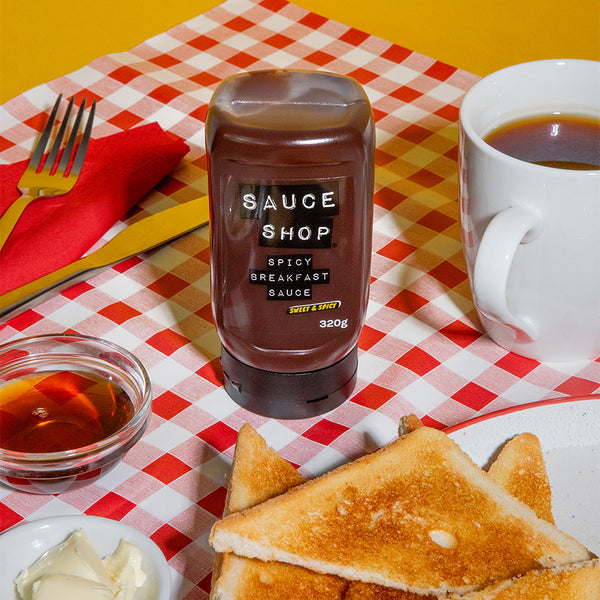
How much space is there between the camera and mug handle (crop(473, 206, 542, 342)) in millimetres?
864

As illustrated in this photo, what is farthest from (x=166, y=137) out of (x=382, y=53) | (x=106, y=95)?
(x=382, y=53)

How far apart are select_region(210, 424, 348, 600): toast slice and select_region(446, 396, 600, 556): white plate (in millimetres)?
176

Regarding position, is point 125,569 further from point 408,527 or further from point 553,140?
point 553,140

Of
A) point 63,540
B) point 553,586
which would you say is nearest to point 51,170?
point 63,540

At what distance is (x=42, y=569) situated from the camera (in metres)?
0.72

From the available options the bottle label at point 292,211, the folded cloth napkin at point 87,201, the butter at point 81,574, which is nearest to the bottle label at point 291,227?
the bottle label at point 292,211

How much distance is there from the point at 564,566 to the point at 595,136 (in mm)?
495

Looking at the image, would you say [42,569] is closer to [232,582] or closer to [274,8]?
[232,582]

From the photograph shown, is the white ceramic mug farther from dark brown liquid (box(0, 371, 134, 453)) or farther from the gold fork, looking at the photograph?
the gold fork

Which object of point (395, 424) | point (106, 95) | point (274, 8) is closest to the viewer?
point (395, 424)

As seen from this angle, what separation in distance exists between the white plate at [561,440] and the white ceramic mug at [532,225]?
0.11 meters

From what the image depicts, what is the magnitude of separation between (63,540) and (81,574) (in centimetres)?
5

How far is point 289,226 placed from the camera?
2.60ft

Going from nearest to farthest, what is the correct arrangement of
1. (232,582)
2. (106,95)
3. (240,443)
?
(232,582), (240,443), (106,95)
